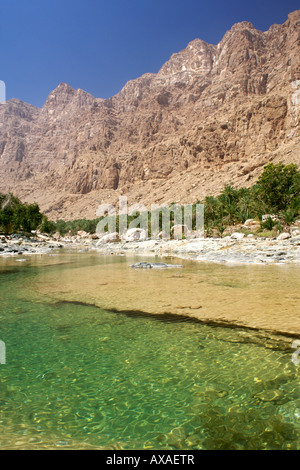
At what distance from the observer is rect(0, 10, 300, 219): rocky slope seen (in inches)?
3590

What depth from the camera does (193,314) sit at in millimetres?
6289

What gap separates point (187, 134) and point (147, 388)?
120 meters

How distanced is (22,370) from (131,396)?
1.62m

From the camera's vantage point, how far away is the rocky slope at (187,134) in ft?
299

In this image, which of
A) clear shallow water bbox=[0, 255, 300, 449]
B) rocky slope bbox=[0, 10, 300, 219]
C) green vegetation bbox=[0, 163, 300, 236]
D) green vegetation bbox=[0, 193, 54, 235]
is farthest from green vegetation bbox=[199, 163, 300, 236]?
green vegetation bbox=[0, 193, 54, 235]

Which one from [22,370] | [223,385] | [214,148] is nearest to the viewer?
[223,385]

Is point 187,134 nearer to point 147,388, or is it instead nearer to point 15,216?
point 15,216

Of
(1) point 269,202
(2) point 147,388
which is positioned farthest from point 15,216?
(2) point 147,388

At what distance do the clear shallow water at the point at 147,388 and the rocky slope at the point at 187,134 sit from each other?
75644mm

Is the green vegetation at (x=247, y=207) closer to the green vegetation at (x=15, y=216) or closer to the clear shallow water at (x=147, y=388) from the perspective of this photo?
the green vegetation at (x=15, y=216)

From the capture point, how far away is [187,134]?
114938mm

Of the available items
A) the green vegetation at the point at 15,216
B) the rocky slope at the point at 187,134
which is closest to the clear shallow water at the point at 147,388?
the green vegetation at the point at 15,216
